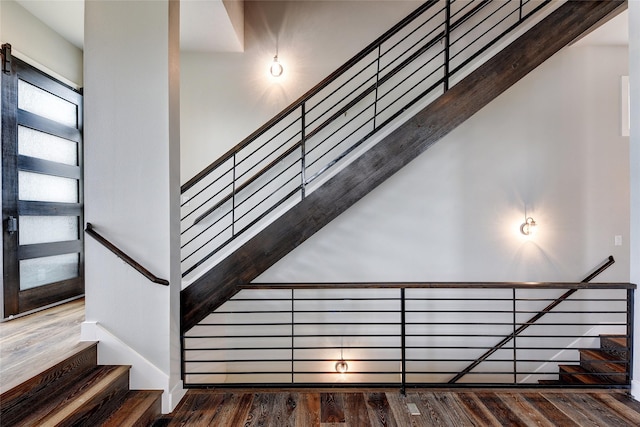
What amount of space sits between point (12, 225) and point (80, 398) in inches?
74.2

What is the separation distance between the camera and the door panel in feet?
9.83

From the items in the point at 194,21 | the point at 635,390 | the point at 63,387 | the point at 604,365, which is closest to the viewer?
the point at 63,387

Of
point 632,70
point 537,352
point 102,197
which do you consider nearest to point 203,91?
point 102,197

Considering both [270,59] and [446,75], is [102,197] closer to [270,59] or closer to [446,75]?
[270,59]

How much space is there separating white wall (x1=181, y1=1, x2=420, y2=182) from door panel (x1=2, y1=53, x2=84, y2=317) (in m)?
1.17

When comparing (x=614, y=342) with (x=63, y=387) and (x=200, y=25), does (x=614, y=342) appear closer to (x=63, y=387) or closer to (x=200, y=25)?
(x=63, y=387)

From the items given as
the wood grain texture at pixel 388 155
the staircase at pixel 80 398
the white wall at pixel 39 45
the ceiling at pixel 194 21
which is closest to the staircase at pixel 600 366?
the wood grain texture at pixel 388 155

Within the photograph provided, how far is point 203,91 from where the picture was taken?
3848 mm

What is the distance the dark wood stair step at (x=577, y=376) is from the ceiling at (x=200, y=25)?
3.41 meters

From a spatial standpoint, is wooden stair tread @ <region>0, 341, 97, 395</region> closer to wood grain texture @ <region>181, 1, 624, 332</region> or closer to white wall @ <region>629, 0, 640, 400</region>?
wood grain texture @ <region>181, 1, 624, 332</region>

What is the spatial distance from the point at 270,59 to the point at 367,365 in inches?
138

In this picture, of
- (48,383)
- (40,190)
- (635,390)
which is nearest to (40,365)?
(48,383)

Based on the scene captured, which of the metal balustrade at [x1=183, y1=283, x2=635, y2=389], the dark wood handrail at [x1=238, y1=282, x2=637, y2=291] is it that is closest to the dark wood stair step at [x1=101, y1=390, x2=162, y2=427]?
the dark wood handrail at [x1=238, y1=282, x2=637, y2=291]

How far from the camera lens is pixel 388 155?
280 cm
